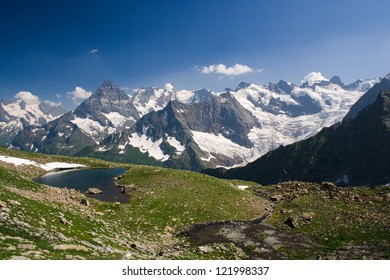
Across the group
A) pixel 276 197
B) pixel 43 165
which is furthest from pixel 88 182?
pixel 276 197

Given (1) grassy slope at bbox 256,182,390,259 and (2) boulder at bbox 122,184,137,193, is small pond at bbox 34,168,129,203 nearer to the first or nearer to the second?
(2) boulder at bbox 122,184,137,193

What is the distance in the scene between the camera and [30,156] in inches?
3907

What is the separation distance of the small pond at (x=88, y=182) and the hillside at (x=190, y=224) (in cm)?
373

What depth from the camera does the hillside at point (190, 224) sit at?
2659cm

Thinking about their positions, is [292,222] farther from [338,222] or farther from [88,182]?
[88,182]

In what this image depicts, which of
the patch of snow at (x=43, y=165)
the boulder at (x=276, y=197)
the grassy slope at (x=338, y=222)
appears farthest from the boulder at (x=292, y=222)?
the patch of snow at (x=43, y=165)

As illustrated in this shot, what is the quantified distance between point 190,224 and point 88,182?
3615 centimetres

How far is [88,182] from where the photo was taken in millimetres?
71688

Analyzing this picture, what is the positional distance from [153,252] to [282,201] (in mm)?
35677

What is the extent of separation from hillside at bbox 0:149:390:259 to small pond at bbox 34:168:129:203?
3730 mm

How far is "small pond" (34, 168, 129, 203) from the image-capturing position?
56947 millimetres

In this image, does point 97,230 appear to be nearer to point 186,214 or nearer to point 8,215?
point 8,215

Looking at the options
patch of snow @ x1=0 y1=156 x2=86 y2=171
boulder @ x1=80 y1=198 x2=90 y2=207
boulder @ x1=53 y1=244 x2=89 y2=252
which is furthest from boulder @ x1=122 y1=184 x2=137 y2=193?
boulder @ x1=53 y1=244 x2=89 y2=252
